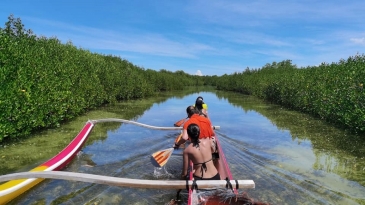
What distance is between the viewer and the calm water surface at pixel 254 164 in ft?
16.6

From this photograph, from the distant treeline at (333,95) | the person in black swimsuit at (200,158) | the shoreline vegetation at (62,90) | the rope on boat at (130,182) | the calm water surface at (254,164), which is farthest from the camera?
the distant treeline at (333,95)

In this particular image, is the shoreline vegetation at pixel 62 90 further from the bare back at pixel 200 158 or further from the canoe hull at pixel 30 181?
the bare back at pixel 200 158

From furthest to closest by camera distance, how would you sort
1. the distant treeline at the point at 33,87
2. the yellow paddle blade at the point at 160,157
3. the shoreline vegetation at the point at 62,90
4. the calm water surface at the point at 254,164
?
the shoreline vegetation at the point at 62,90 < the distant treeline at the point at 33,87 < the yellow paddle blade at the point at 160,157 < the calm water surface at the point at 254,164

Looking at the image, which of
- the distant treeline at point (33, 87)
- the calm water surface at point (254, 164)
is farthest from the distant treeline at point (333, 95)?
the distant treeline at point (33, 87)

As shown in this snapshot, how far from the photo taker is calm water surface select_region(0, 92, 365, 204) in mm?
5059

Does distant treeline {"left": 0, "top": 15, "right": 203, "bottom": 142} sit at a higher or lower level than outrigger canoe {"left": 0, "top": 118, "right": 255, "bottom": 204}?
higher

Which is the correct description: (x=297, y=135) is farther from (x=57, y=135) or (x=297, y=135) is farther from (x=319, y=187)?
(x=57, y=135)

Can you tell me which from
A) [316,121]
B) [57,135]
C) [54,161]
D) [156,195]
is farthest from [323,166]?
[57,135]

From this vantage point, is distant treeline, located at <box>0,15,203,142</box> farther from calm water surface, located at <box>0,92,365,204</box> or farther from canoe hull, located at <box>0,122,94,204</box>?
canoe hull, located at <box>0,122,94,204</box>

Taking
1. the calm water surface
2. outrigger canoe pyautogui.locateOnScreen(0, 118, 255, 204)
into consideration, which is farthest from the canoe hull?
the calm water surface

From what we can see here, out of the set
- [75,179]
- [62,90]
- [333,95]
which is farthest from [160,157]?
[333,95]

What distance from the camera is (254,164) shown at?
23.0 feet

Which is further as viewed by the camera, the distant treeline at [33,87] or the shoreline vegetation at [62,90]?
the shoreline vegetation at [62,90]

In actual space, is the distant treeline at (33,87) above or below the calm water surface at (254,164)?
above
